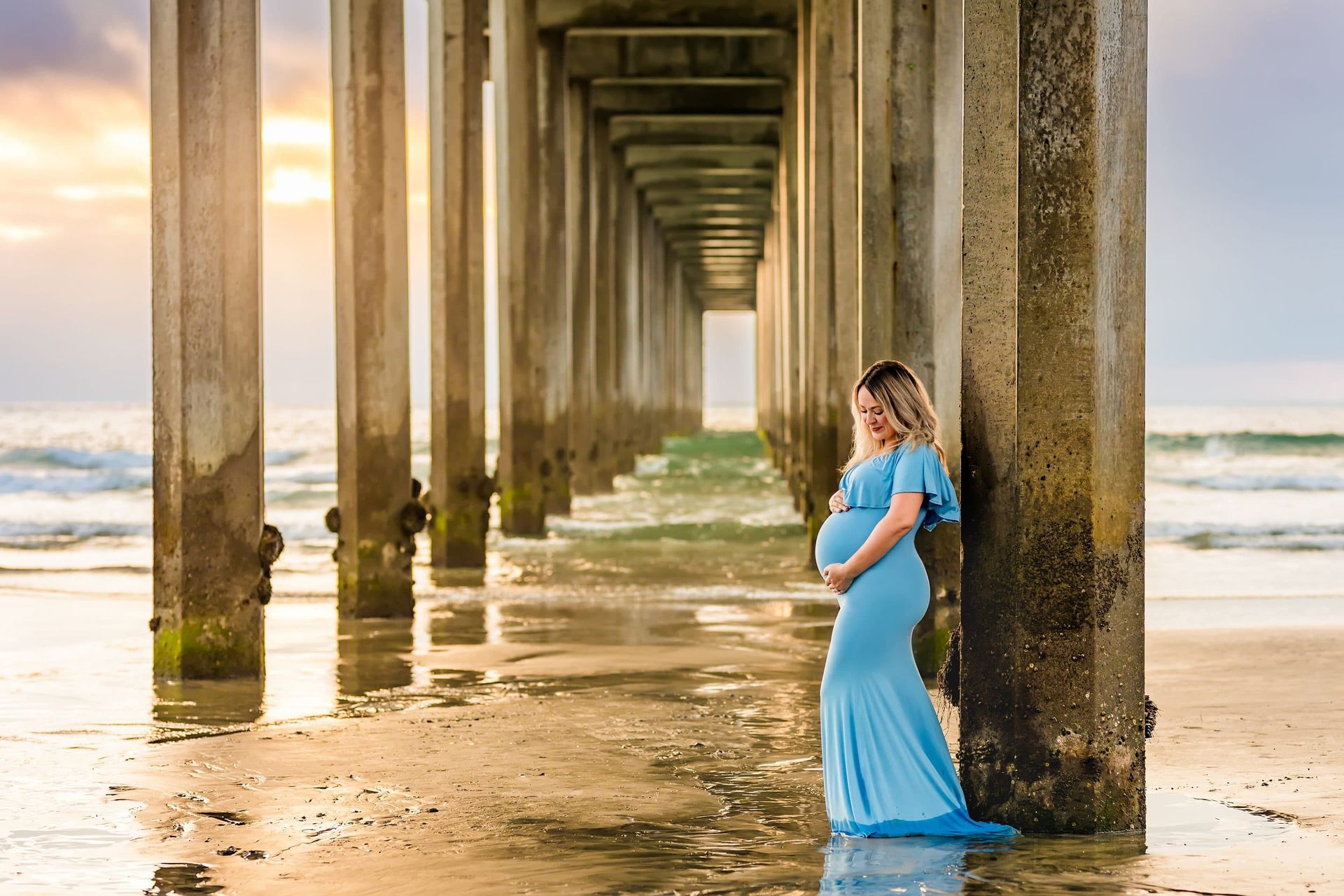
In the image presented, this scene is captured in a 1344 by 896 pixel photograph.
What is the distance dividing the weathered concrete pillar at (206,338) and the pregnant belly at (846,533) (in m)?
3.67

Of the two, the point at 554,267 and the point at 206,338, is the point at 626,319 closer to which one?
the point at 554,267

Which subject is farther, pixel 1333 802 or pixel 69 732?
pixel 69 732

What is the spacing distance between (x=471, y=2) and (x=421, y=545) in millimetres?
5034

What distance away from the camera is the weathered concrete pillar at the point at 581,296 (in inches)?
868

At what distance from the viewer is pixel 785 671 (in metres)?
7.82

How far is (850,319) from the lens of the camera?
12.1 m

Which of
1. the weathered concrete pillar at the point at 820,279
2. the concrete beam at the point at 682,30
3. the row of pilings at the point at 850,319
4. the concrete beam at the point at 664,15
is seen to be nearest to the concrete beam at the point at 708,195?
the concrete beam at the point at 682,30

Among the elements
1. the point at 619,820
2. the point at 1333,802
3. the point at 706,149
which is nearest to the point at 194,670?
the point at 619,820

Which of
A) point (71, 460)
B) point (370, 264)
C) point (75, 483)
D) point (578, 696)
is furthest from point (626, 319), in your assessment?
point (578, 696)

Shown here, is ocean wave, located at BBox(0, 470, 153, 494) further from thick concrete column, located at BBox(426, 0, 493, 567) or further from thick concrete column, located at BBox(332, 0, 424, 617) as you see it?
thick concrete column, located at BBox(332, 0, 424, 617)

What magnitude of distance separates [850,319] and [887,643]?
25.4ft

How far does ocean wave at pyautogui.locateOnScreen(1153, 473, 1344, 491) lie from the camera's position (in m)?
30.2

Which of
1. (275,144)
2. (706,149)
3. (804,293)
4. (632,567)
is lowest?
(632,567)

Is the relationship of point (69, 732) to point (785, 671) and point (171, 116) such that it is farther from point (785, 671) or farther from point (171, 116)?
point (785, 671)
